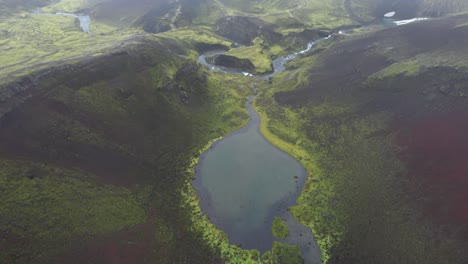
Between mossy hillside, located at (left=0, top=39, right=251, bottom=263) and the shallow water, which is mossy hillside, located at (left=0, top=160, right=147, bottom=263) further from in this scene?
the shallow water

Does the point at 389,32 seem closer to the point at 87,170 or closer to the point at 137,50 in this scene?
the point at 137,50

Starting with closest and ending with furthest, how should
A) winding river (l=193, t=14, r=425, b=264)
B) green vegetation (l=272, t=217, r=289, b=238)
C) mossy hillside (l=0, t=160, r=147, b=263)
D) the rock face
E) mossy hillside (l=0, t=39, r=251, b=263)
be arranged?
mossy hillside (l=0, t=160, r=147, b=263) < mossy hillside (l=0, t=39, r=251, b=263) < winding river (l=193, t=14, r=425, b=264) < green vegetation (l=272, t=217, r=289, b=238) < the rock face

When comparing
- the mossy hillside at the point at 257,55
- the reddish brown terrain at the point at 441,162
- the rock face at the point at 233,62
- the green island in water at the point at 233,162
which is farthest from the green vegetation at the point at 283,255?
the rock face at the point at 233,62

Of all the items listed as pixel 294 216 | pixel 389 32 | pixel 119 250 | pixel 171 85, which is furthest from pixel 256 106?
pixel 389 32

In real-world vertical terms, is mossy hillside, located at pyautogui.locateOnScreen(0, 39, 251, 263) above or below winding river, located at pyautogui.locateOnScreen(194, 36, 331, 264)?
above

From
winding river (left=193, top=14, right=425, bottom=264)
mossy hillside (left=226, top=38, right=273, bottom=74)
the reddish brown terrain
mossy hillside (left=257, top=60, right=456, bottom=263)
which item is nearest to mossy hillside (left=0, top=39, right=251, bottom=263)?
winding river (left=193, top=14, right=425, bottom=264)

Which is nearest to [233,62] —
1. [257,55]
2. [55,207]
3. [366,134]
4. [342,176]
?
[257,55]

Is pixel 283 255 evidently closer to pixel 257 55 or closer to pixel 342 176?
pixel 342 176

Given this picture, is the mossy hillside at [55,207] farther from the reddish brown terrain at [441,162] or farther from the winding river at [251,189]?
the reddish brown terrain at [441,162]
